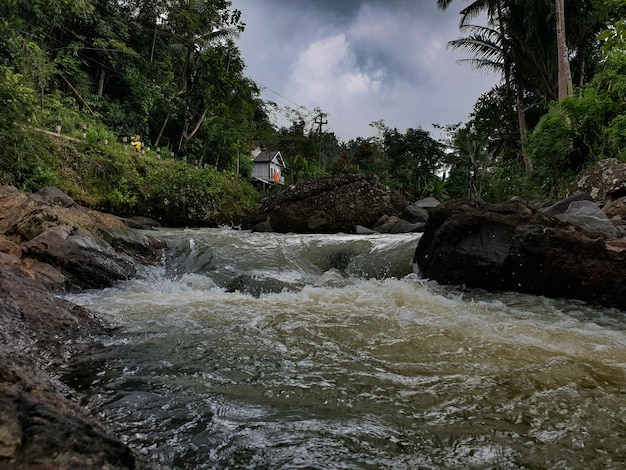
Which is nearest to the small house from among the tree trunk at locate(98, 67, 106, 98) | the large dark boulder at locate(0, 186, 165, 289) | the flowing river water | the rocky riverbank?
the tree trunk at locate(98, 67, 106, 98)

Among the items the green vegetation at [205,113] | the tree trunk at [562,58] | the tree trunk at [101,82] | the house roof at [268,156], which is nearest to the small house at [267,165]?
the house roof at [268,156]

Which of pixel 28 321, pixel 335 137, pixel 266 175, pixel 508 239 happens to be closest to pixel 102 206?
pixel 28 321

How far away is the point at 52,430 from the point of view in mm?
1427

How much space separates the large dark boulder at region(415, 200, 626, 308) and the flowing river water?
299 mm

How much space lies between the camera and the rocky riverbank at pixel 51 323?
1391 mm

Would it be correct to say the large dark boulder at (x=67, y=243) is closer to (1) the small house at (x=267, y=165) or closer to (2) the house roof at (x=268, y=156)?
(1) the small house at (x=267, y=165)

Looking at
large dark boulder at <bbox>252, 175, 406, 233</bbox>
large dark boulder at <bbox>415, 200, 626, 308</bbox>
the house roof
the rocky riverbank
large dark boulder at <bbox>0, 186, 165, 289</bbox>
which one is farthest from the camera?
the house roof

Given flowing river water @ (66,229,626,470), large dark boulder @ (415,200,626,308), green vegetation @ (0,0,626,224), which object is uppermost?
green vegetation @ (0,0,626,224)

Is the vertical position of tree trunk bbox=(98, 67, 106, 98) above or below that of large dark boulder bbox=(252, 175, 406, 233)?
above

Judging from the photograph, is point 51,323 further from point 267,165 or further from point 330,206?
point 267,165

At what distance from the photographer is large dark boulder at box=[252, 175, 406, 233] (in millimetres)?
14656

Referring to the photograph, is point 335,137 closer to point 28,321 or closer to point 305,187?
point 305,187

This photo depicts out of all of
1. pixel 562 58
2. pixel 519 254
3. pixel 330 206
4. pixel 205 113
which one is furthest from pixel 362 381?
pixel 205 113

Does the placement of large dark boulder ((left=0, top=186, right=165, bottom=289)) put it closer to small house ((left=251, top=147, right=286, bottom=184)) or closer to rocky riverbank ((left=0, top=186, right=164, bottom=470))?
rocky riverbank ((left=0, top=186, right=164, bottom=470))
